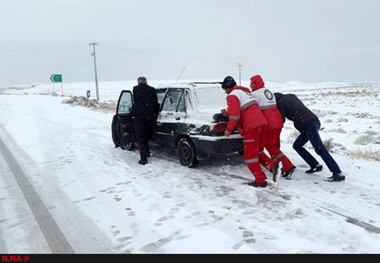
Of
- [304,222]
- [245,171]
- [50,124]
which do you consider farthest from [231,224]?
[50,124]

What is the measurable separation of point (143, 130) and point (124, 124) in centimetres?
94

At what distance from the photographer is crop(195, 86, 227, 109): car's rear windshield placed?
6754mm

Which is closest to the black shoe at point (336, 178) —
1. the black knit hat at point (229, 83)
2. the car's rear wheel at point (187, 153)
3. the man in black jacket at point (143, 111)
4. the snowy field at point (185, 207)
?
the snowy field at point (185, 207)

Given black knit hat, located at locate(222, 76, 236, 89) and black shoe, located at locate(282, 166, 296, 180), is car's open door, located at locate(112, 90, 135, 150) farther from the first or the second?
black shoe, located at locate(282, 166, 296, 180)

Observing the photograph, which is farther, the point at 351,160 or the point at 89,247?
the point at 351,160

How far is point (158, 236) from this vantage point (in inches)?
153

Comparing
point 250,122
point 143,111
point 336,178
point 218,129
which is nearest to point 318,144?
point 336,178

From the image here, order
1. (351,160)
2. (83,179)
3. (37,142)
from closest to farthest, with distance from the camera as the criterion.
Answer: (83,179)
(351,160)
(37,142)

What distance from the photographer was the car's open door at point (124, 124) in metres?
8.05

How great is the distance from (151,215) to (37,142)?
23.9 feet

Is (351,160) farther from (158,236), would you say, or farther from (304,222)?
(158,236)

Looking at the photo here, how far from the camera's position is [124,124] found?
8.05m

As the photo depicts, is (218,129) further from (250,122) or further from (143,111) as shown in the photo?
(143,111)

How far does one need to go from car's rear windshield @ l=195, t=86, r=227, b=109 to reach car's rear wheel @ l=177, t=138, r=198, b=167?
2.61 feet
